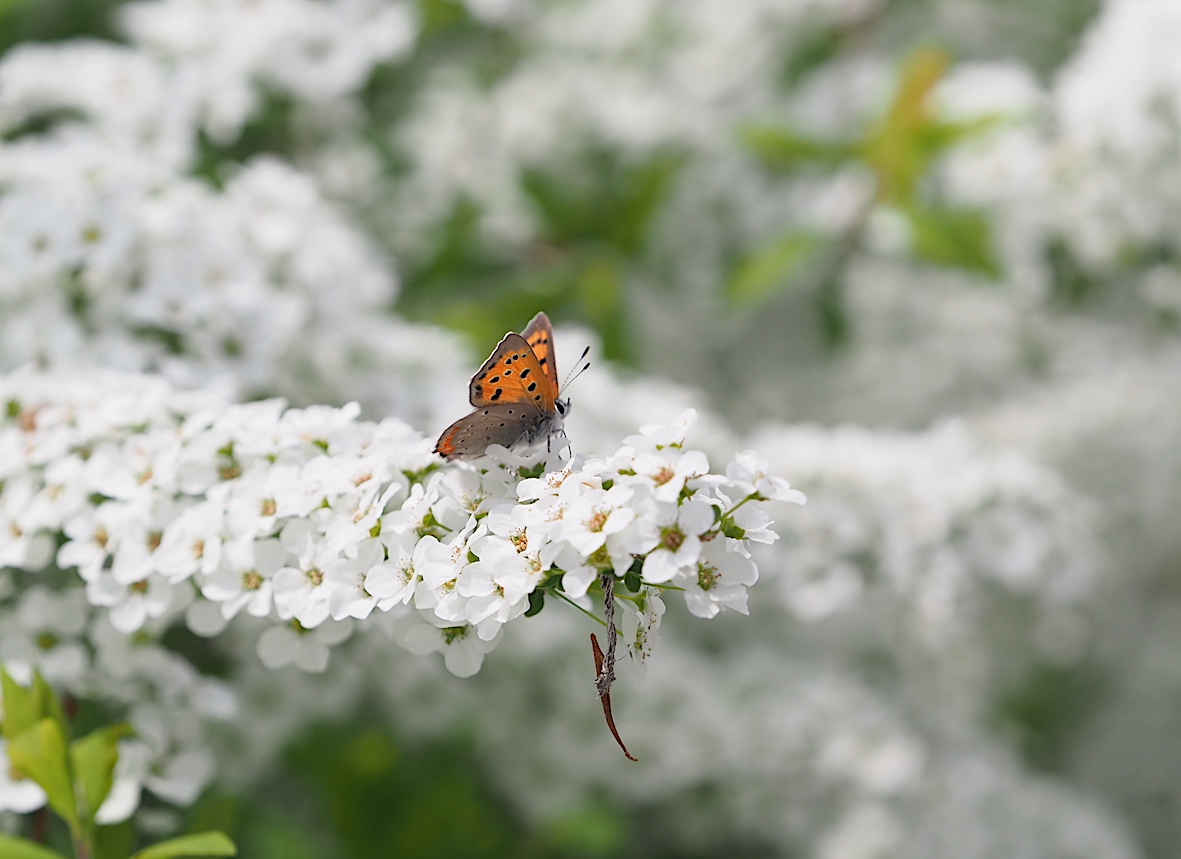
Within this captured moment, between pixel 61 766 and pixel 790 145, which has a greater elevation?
pixel 790 145

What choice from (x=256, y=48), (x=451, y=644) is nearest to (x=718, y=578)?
(x=451, y=644)

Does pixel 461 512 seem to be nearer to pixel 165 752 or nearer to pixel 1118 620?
pixel 165 752

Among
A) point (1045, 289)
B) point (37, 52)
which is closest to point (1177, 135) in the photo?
point (1045, 289)

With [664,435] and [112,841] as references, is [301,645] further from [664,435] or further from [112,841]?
[664,435]

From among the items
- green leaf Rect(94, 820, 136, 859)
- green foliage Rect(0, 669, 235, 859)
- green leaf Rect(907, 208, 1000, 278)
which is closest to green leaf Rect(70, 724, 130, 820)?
green foliage Rect(0, 669, 235, 859)

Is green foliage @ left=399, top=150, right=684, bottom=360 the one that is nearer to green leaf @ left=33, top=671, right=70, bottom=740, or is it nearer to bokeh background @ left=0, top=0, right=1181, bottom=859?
bokeh background @ left=0, top=0, right=1181, bottom=859

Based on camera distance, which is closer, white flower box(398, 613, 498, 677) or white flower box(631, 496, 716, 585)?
white flower box(631, 496, 716, 585)

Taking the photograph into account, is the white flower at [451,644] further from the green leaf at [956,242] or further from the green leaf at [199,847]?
the green leaf at [956,242]
